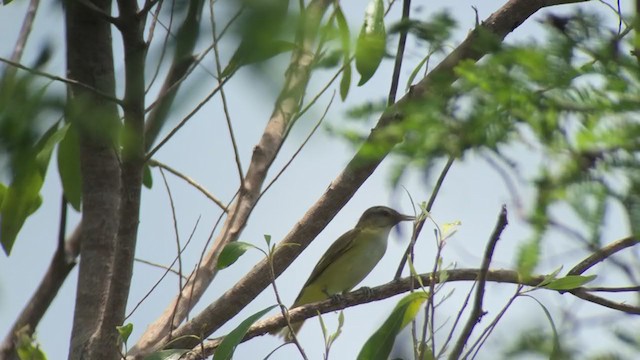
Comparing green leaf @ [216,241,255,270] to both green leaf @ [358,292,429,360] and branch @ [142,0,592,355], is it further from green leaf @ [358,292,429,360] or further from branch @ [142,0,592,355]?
green leaf @ [358,292,429,360]

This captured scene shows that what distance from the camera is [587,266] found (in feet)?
12.8

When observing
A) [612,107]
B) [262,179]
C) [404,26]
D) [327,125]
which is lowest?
[612,107]

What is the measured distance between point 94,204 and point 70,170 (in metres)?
0.34

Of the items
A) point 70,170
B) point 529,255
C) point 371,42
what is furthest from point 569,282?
point 70,170

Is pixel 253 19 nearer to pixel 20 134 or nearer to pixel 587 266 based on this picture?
pixel 20 134

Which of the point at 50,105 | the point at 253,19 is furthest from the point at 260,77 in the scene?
the point at 50,105

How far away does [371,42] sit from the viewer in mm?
2062

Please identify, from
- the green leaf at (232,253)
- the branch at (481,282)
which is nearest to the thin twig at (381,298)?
the green leaf at (232,253)

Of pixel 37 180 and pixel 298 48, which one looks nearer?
pixel 298 48

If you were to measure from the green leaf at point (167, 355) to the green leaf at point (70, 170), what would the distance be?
3.70ft

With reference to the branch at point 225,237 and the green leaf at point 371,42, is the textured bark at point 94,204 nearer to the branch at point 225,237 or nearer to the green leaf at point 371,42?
the branch at point 225,237

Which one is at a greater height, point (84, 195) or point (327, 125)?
point (84, 195)

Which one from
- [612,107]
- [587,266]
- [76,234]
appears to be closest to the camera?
[612,107]

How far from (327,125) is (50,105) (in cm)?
81
